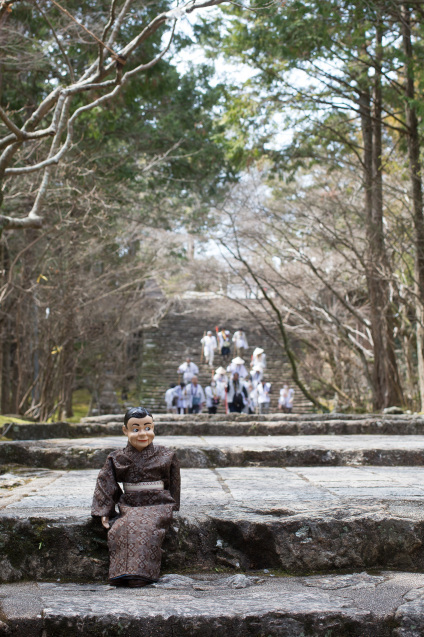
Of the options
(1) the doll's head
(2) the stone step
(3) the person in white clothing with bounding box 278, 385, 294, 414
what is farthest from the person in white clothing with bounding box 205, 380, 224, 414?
(1) the doll's head

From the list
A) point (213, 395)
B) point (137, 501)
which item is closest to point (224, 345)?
point (213, 395)

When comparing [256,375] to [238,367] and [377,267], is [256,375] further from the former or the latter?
[377,267]

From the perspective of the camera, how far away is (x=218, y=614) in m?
2.61

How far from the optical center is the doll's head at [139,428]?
3.60 meters

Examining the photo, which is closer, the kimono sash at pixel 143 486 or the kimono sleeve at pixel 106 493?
the kimono sleeve at pixel 106 493

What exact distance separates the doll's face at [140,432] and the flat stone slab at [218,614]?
2.90ft

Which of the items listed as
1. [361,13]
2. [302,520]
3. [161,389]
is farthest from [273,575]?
[161,389]

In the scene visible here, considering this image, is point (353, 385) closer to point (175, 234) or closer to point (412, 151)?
point (412, 151)

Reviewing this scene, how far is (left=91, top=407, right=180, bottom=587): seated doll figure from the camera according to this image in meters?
3.07

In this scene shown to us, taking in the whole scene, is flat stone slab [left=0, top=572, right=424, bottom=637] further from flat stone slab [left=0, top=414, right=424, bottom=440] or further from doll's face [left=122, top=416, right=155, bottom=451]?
flat stone slab [left=0, top=414, right=424, bottom=440]

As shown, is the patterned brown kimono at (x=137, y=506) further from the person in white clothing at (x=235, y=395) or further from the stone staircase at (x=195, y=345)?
the stone staircase at (x=195, y=345)

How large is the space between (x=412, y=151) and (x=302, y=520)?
11135 mm

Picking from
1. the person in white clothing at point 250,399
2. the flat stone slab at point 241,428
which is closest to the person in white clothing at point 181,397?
the person in white clothing at point 250,399

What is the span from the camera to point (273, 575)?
3.26m
